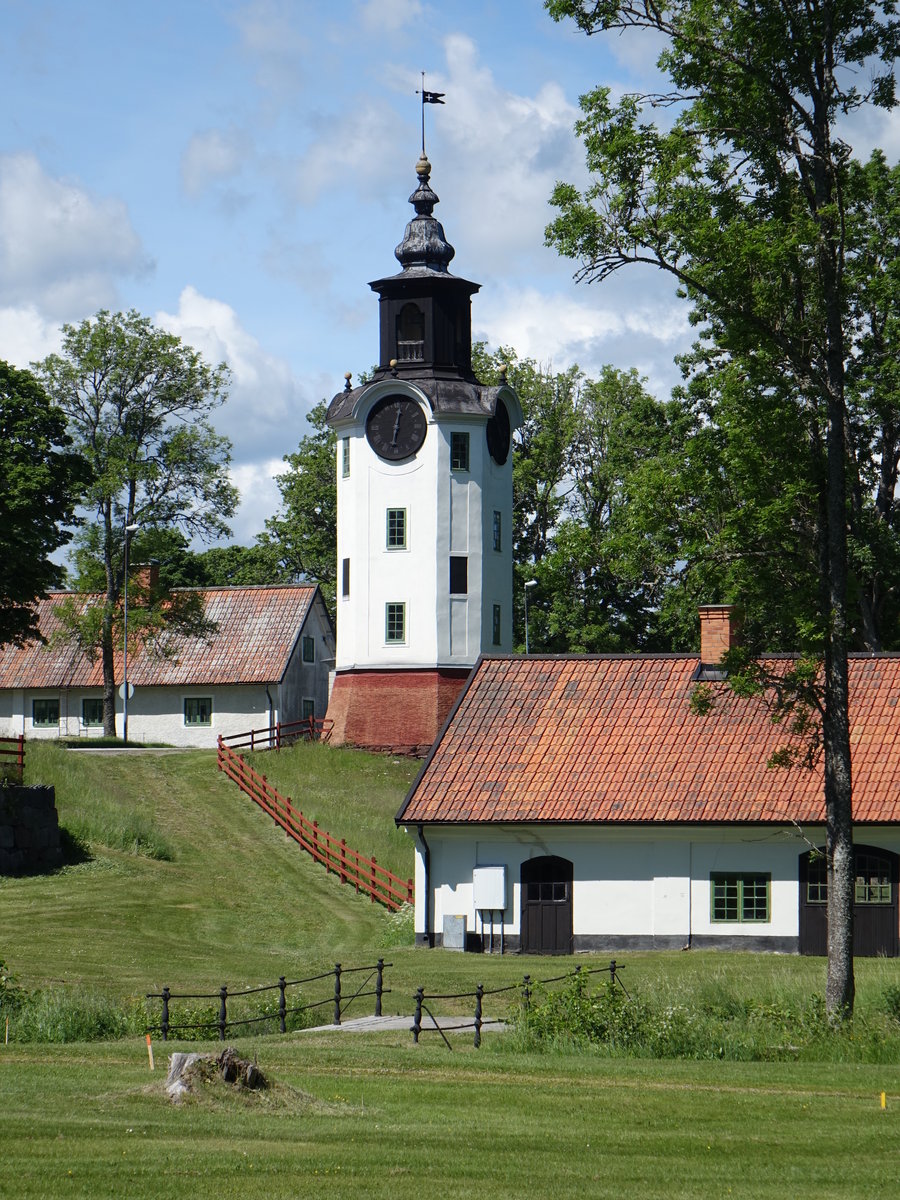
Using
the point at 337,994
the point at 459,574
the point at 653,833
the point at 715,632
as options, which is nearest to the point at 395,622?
the point at 459,574

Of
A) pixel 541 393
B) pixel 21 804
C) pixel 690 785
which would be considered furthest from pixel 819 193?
pixel 541 393

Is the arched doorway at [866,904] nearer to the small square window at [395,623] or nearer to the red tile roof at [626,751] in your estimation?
the red tile roof at [626,751]

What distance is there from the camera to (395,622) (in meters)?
56.6

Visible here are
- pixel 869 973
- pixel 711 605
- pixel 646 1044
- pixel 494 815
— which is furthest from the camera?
pixel 711 605

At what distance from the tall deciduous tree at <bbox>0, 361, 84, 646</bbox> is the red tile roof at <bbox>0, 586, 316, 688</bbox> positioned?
13.4m

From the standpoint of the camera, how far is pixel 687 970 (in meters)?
30.0

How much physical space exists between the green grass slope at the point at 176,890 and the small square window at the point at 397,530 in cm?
689

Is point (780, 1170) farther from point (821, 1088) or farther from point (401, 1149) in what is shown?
point (821, 1088)

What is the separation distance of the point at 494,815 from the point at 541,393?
35808mm

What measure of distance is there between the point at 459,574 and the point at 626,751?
20464 millimetres

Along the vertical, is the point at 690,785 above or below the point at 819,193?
below

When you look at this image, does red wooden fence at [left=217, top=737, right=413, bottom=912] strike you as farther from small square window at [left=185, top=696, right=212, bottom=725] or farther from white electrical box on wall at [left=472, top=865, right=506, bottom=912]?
small square window at [left=185, top=696, right=212, bottom=725]

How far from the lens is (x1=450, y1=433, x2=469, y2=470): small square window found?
56.6 m

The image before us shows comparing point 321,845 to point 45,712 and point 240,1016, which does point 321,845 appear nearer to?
point 240,1016
